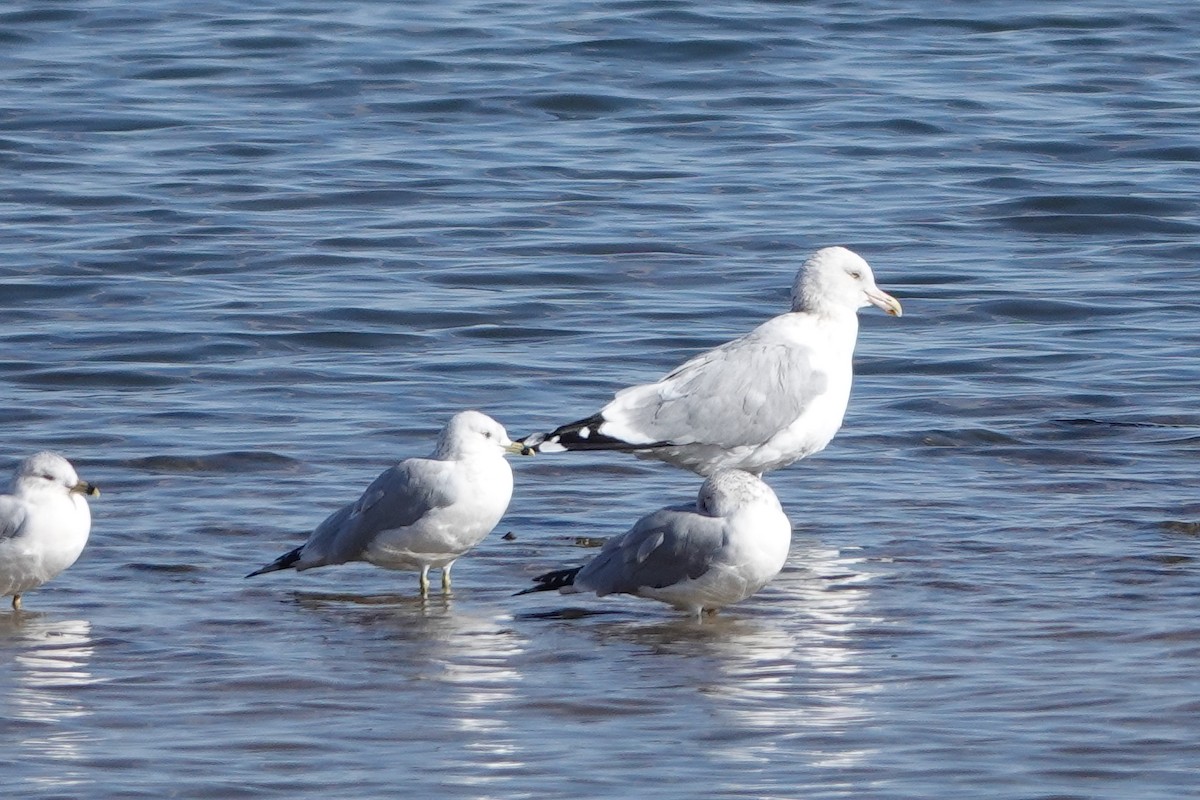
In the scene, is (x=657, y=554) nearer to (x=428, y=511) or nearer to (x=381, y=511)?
(x=428, y=511)

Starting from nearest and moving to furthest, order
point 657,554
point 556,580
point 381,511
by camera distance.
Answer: point 657,554, point 556,580, point 381,511

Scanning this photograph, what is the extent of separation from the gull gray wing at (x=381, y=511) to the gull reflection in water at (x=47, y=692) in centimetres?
83

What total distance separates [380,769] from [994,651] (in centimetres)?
202

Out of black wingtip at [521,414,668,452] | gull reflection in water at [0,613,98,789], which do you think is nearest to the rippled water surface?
gull reflection in water at [0,613,98,789]

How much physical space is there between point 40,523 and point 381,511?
108cm

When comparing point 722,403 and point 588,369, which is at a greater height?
point 722,403

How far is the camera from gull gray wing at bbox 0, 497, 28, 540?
6891 millimetres

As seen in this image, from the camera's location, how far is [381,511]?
284 inches

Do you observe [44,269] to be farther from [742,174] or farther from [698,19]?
[698,19]

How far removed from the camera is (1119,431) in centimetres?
977

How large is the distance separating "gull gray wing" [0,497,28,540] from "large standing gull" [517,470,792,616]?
1.71 meters

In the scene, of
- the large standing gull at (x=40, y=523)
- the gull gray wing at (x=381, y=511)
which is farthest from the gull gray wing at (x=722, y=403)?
the large standing gull at (x=40, y=523)

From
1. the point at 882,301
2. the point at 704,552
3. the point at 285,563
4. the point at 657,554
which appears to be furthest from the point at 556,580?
the point at 882,301

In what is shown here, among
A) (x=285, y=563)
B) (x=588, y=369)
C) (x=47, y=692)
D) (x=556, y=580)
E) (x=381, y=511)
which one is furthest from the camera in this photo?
(x=588, y=369)
